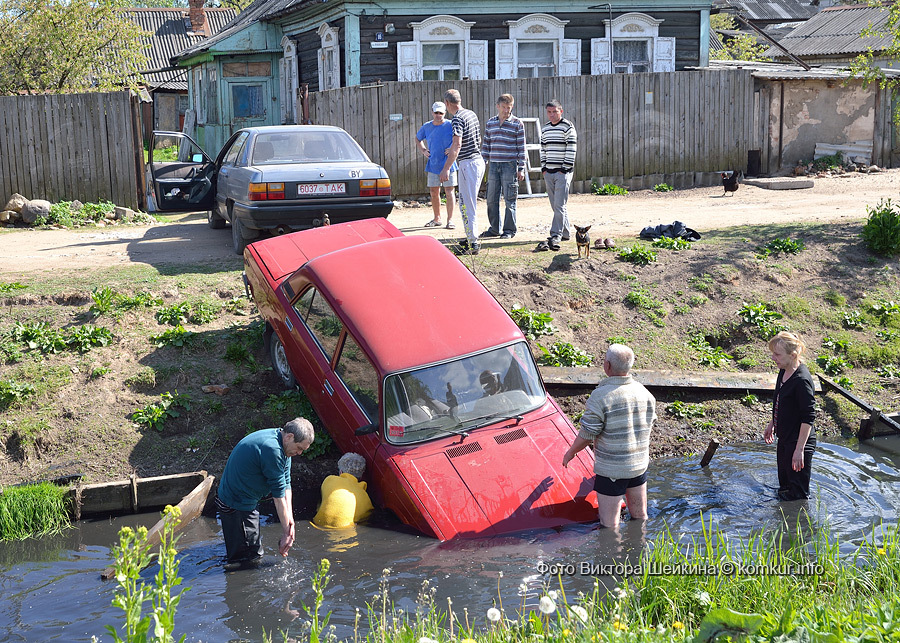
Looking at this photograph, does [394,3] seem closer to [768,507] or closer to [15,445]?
[15,445]

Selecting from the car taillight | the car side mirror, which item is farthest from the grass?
the car taillight

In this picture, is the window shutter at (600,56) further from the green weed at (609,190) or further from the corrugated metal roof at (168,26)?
the corrugated metal roof at (168,26)

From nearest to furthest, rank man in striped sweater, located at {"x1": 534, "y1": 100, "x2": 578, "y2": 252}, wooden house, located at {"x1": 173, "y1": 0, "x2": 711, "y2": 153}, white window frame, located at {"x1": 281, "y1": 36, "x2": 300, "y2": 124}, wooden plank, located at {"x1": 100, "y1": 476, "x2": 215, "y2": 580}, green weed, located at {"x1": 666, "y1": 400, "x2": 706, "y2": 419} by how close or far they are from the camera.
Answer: wooden plank, located at {"x1": 100, "y1": 476, "x2": 215, "y2": 580} < green weed, located at {"x1": 666, "y1": 400, "x2": 706, "y2": 419} < man in striped sweater, located at {"x1": 534, "y1": 100, "x2": 578, "y2": 252} < wooden house, located at {"x1": 173, "y1": 0, "x2": 711, "y2": 153} < white window frame, located at {"x1": 281, "y1": 36, "x2": 300, "y2": 124}

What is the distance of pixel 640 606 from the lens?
15.4 ft

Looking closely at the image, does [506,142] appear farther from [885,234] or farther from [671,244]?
[885,234]

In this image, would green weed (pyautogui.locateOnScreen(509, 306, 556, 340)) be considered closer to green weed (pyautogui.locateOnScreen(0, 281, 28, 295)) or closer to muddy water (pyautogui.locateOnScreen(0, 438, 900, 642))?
muddy water (pyautogui.locateOnScreen(0, 438, 900, 642))

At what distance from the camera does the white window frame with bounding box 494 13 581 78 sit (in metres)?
21.1

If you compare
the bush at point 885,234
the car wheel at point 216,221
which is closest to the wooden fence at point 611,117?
the car wheel at point 216,221

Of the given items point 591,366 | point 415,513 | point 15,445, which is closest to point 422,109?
point 591,366

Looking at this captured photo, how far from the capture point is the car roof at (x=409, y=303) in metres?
6.95

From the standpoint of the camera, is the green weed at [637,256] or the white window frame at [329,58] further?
the white window frame at [329,58]

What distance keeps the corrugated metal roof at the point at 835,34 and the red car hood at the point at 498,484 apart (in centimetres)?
3148

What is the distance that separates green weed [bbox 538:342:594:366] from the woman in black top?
3.00m

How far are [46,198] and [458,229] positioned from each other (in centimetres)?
842
